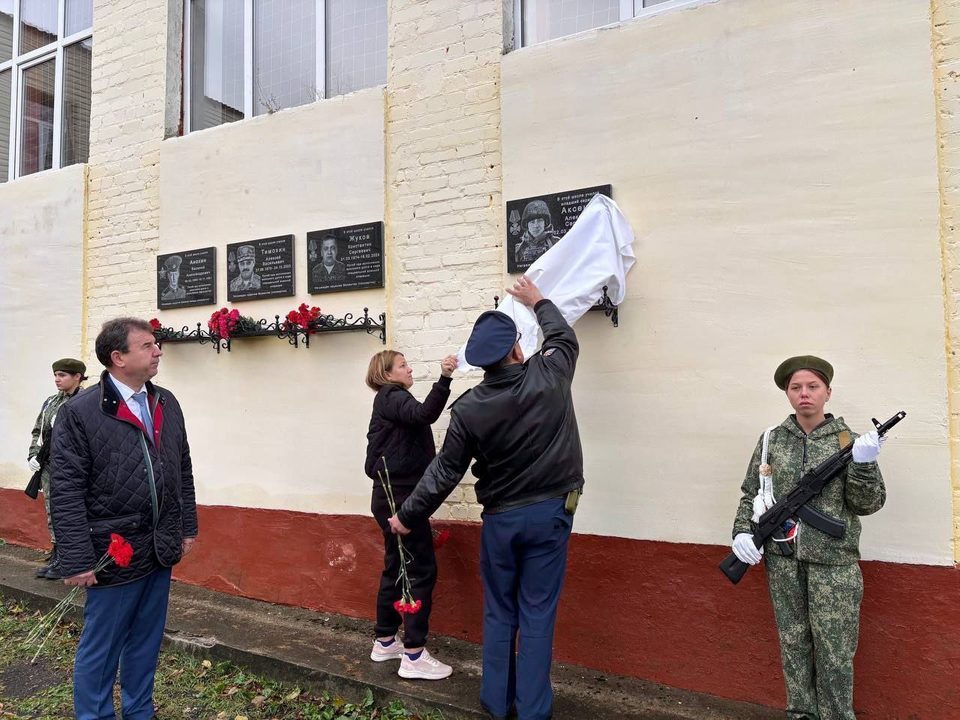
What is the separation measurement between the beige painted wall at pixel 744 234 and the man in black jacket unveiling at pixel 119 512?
7.33ft

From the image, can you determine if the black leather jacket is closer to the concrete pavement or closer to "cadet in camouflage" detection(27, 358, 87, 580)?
the concrete pavement

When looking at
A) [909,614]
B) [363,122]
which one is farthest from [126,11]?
[909,614]

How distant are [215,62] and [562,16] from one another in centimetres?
338

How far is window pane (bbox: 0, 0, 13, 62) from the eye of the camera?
27.1ft

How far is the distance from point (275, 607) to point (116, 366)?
267 cm

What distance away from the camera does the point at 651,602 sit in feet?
13.2

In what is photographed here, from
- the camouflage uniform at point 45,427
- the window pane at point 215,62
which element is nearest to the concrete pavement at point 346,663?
the camouflage uniform at point 45,427

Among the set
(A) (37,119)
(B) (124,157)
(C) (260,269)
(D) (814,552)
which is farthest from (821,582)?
(A) (37,119)

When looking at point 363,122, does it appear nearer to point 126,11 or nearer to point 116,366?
point 116,366

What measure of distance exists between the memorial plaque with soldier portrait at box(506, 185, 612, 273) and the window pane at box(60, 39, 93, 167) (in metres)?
4.94

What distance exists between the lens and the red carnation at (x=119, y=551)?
131 inches

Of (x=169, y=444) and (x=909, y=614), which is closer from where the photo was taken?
(x=909, y=614)

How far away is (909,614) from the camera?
133 inches


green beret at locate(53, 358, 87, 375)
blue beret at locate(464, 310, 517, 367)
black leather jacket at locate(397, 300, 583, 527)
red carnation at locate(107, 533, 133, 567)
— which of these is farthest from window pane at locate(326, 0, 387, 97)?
red carnation at locate(107, 533, 133, 567)
